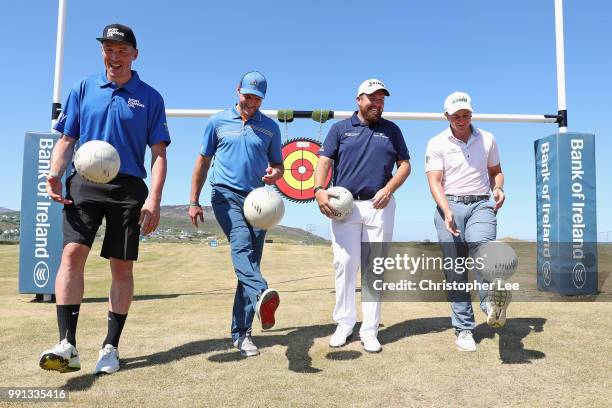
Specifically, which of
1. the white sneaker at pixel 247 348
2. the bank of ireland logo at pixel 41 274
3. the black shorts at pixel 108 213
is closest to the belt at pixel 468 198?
the white sneaker at pixel 247 348

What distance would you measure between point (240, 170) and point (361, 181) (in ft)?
3.47

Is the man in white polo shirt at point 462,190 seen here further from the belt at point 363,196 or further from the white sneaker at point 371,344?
the white sneaker at point 371,344

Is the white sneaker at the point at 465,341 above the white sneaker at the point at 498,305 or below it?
below

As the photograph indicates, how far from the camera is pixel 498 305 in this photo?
329 cm

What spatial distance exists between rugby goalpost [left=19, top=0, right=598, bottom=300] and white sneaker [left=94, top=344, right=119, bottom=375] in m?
3.37

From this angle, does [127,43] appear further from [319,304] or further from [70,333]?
[319,304]

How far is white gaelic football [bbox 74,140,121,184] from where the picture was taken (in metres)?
3.02

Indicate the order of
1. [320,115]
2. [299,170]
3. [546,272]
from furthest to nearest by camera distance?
1. [299,170]
2. [320,115]
3. [546,272]

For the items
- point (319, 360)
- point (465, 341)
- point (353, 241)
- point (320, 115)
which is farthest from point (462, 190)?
point (320, 115)

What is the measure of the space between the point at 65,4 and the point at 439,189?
571cm

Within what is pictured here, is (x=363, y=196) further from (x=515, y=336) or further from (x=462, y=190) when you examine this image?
(x=515, y=336)

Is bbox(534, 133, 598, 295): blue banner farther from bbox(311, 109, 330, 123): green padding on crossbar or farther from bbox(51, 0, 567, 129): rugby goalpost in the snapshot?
bbox(311, 109, 330, 123): green padding on crossbar

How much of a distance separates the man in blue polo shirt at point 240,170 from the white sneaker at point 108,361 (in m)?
0.94

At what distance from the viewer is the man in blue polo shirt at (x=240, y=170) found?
373 cm
